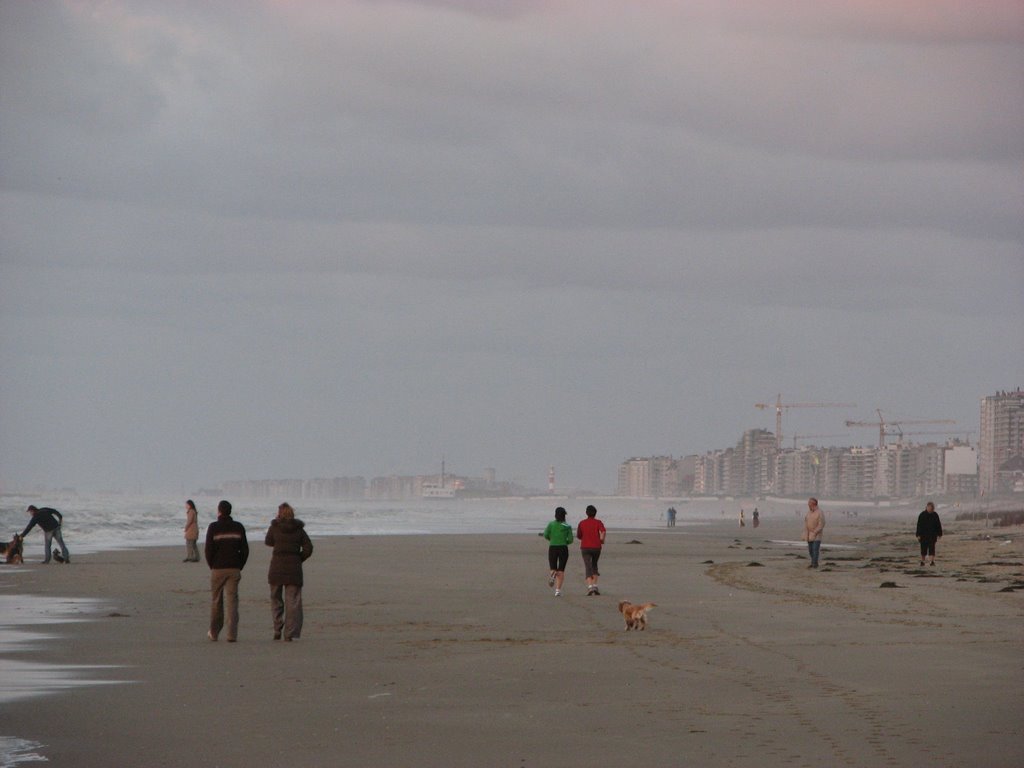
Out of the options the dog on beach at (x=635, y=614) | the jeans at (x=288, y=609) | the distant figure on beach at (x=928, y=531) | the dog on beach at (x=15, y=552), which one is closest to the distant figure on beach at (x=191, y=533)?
the dog on beach at (x=15, y=552)

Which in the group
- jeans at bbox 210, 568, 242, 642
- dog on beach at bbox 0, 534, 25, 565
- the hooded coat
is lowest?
dog on beach at bbox 0, 534, 25, 565

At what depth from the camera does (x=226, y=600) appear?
1778 centimetres

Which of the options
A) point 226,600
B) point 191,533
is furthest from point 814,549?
point 226,600

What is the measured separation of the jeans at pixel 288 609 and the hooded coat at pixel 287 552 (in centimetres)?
11

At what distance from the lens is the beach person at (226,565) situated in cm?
1767

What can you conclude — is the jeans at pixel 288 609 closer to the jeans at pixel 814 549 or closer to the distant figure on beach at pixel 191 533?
the jeans at pixel 814 549

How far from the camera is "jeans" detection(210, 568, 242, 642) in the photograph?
1764cm

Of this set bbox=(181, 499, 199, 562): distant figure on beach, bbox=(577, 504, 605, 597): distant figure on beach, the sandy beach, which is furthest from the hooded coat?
bbox=(181, 499, 199, 562): distant figure on beach

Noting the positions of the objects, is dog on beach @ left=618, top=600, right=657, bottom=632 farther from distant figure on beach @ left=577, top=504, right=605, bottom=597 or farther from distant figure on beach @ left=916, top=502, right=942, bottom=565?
distant figure on beach @ left=916, top=502, right=942, bottom=565

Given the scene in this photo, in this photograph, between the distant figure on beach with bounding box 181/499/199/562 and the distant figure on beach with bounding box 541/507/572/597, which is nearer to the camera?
the distant figure on beach with bounding box 541/507/572/597

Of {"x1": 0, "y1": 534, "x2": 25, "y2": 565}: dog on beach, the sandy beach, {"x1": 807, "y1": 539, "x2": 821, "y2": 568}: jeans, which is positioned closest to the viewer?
the sandy beach

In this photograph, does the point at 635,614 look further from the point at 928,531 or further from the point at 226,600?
the point at 928,531

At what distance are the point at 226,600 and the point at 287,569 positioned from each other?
827mm

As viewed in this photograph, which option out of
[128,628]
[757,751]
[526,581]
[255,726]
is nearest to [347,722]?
[255,726]
